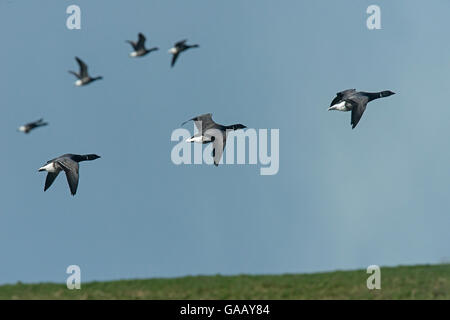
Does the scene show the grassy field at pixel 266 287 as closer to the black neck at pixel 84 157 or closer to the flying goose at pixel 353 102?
the flying goose at pixel 353 102

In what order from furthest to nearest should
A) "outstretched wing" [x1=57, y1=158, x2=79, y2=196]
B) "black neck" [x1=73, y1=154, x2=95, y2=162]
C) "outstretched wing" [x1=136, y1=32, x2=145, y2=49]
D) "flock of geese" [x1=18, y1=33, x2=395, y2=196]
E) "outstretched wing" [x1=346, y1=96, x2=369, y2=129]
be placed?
"outstretched wing" [x1=136, y1=32, x2=145, y2=49], "black neck" [x1=73, y1=154, x2=95, y2=162], "outstretched wing" [x1=346, y1=96, x2=369, y2=129], "flock of geese" [x1=18, y1=33, x2=395, y2=196], "outstretched wing" [x1=57, y1=158, x2=79, y2=196]

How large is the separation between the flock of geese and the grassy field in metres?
3.32

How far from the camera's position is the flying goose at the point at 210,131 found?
2455 cm

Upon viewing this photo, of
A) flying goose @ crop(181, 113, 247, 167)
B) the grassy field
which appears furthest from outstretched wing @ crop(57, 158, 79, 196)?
flying goose @ crop(181, 113, 247, 167)

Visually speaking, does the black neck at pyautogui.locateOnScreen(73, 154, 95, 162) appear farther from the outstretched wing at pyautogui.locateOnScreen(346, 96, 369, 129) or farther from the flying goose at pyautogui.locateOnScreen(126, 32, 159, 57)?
the outstretched wing at pyautogui.locateOnScreen(346, 96, 369, 129)

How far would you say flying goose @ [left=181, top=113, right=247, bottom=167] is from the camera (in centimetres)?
2455

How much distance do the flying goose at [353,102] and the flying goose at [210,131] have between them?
3.65m

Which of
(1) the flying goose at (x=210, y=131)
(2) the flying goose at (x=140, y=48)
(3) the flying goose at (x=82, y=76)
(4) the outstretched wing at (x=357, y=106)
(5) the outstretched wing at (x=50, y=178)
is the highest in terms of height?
(2) the flying goose at (x=140, y=48)

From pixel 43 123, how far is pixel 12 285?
6233mm

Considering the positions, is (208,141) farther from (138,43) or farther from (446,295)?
(446,295)

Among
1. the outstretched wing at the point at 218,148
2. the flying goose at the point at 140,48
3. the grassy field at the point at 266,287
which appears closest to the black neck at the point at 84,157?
the flying goose at the point at 140,48

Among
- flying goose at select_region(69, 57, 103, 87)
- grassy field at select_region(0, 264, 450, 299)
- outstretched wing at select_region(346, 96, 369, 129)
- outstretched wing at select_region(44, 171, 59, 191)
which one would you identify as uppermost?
flying goose at select_region(69, 57, 103, 87)
